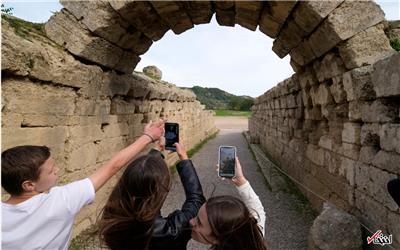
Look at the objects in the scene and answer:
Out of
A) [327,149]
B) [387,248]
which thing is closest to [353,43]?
[327,149]

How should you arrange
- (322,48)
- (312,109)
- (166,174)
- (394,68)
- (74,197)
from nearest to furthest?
(166,174), (74,197), (394,68), (322,48), (312,109)

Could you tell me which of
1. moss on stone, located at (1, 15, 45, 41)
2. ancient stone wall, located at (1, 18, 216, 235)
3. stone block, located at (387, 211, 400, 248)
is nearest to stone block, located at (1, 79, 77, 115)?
ancient stone wall, located at (1, 18, 216, 235)

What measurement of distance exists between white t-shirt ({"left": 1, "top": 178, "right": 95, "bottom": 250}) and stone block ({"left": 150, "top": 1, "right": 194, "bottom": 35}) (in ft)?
11.8

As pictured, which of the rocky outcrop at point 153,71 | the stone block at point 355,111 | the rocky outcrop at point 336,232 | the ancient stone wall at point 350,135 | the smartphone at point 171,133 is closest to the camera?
the smartphone at point 171,133

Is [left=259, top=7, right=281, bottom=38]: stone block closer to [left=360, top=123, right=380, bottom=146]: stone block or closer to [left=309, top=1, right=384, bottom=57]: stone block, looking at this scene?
[left=309, top=1, right=384, bottom=57]: stone block

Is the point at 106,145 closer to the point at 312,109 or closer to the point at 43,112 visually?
the point at 43,112

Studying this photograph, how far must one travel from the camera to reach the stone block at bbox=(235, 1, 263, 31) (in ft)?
16.9

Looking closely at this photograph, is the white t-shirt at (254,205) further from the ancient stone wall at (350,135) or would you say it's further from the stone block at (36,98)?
the stone block at (36,98)

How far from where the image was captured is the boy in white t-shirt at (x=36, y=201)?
193 cm

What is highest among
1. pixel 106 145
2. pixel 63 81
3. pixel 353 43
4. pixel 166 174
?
pixel 353 43

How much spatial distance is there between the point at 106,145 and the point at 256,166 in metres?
6.12

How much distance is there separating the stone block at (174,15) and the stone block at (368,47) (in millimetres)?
2447

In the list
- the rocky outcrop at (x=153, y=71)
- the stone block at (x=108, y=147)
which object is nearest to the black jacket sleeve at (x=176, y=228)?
the stone block at (x=108, y=147)

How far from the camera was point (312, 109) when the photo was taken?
6859 millimetres
